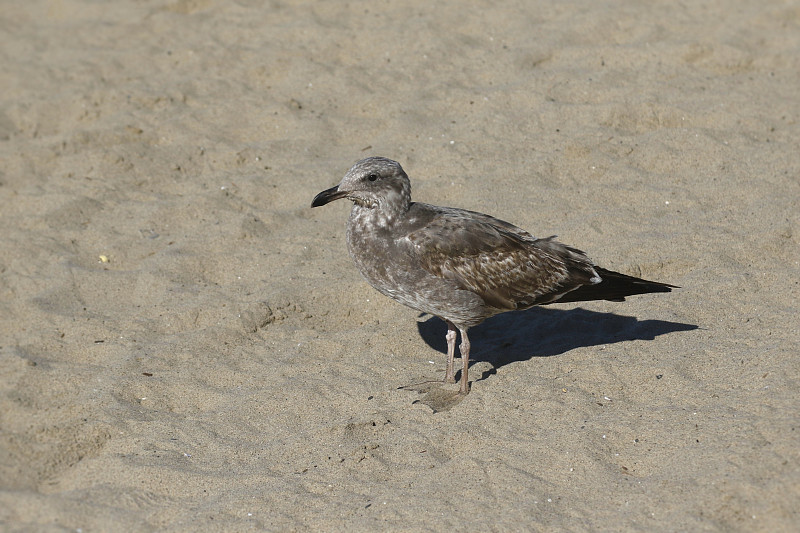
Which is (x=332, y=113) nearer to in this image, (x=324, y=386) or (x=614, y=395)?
(x=324, y=386)

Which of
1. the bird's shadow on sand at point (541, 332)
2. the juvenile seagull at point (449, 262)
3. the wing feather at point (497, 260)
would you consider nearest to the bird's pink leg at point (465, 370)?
the juvenile seagull at point (449, 262)

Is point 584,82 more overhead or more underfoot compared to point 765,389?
more overhead

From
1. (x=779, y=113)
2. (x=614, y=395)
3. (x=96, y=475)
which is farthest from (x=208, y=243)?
(x=779, y=113)

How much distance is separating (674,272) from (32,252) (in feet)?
18.6

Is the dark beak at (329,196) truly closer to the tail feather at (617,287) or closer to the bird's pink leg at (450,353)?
the bird's pink leg at (450,353)

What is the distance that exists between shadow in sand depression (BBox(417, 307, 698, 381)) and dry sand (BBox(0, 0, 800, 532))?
30mm

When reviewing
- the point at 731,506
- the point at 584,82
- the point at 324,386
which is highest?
the point at 584,82

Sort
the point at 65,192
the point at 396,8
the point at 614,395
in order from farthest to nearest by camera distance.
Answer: the point at 396,8, the point at 65,192, the point at 614,395

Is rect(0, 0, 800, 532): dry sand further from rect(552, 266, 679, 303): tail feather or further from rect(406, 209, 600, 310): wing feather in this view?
rect(406, 209, 600, 310): wing feather

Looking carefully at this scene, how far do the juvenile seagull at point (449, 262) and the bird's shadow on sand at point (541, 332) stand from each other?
0.44 m

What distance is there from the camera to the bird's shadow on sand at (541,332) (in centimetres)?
677

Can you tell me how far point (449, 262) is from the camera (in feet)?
20.3

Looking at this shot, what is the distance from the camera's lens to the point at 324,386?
630 centimetres

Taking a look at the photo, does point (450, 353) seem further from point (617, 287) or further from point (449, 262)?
point (617, 287)
